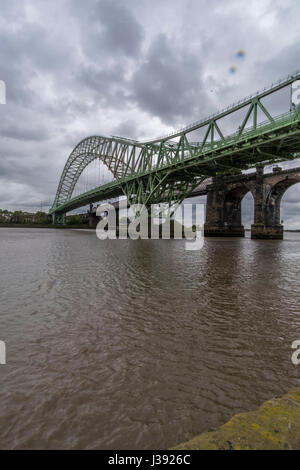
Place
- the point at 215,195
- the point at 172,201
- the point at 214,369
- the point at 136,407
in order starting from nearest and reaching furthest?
1. the point at 136,407
2. the point at 214,369
3. the point at 172,201
4. the point at 215,195

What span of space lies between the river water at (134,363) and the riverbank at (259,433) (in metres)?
0.27

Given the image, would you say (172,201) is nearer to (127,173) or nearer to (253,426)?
(127,173)

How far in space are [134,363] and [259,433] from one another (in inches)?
63.0

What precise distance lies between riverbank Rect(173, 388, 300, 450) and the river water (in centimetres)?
27

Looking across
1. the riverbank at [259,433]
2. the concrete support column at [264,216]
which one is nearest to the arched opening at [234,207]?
the concrete support column at [264,216]

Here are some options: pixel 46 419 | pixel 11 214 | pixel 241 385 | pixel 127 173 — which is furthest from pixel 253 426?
pixel 11 214

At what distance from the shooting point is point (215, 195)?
5503 centimetres

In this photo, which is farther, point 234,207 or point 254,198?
point 234,207

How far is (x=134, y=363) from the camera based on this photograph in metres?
2.97

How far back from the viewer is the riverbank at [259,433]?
5.27 ft

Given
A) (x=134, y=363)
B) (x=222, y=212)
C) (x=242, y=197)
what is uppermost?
(x=242, y=197)

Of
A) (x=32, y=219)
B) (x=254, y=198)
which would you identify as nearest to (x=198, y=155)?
(x=254, y=198)

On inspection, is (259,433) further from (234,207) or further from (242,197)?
(242,197)
